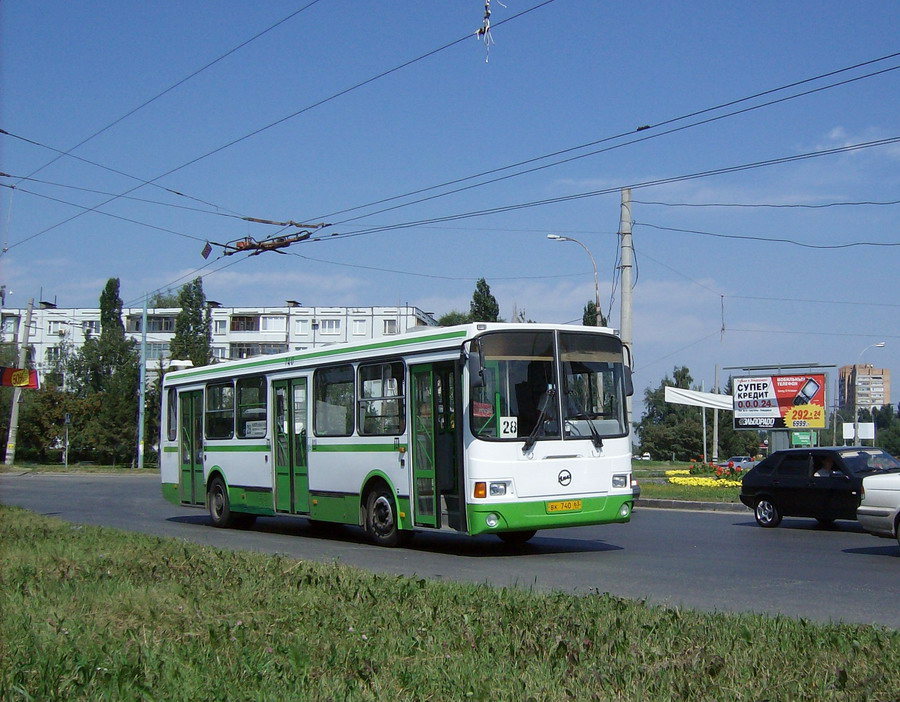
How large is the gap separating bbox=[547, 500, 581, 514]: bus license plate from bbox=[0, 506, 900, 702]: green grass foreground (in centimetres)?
452

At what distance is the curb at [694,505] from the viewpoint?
24.0 m

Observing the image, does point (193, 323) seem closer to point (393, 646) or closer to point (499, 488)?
point (499, 488)

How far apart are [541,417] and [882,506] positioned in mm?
4843

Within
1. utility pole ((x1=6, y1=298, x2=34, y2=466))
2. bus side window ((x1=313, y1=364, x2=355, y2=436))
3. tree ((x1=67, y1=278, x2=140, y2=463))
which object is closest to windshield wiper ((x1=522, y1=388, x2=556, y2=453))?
bus side window ((x1=313, y1=364, x2=355, y2=436))

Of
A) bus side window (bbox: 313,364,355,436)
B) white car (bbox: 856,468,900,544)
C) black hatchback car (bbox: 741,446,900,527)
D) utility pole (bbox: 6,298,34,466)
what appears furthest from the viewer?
utility pole (bbox: 6,298,34,466)

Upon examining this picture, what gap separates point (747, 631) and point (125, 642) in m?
4.10

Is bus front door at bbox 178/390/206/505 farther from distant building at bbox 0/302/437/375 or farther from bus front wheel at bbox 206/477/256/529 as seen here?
distant building at bbox 0/302/437/375

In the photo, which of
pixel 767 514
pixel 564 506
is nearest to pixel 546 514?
pixel 564 506

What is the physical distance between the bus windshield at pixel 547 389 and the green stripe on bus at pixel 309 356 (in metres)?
0.74

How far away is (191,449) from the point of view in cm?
2123

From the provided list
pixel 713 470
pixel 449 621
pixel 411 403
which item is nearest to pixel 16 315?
pixel 713 470

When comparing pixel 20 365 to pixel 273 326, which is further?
pixel 273 326

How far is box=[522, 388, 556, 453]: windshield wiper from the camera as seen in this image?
1374 cm

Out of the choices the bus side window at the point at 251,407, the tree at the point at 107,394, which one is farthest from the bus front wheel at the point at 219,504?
the tree at the point at 107,394
